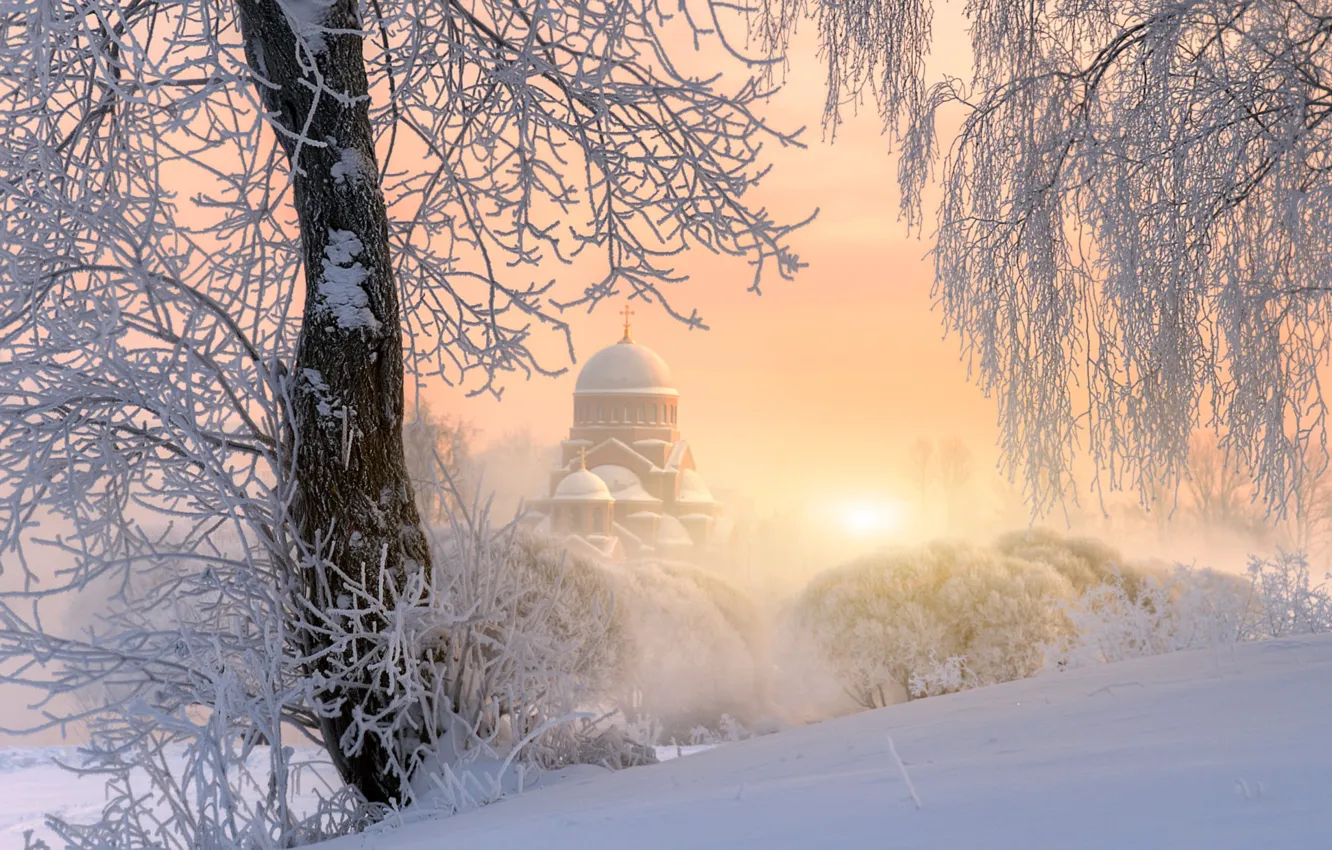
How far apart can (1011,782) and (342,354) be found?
279cm

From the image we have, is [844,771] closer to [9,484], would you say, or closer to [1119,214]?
[9,484]

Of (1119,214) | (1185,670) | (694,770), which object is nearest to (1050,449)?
(1119,214)

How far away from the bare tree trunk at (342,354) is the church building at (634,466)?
3768cm

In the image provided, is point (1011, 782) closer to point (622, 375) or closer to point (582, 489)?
point (582, 489)

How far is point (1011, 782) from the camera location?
7.34 ft

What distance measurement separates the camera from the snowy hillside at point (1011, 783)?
1910 millimetres

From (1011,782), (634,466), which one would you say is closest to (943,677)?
(1011,782)

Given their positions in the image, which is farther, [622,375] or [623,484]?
[622,375]

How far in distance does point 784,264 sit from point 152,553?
2522 mm

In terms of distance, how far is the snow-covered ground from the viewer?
1.91 m

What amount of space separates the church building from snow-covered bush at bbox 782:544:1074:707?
23277mm

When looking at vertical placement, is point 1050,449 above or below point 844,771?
above

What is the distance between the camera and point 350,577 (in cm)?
396

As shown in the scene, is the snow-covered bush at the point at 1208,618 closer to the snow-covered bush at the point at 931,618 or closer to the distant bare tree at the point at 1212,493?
the snow-covered bush at the point at 931,618
